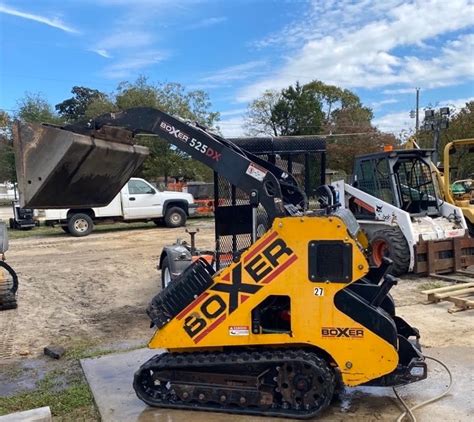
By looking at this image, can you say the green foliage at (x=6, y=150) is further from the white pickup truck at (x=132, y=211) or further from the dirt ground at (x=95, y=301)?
the dirt ground at (x=95, y=301)

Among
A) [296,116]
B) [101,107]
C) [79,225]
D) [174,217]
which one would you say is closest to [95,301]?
[79,225]

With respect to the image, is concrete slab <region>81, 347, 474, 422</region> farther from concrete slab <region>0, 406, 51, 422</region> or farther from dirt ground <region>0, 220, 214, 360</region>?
dirt ground <region>0, 220, 214, 360</region>

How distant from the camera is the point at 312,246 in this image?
3949 millimetres

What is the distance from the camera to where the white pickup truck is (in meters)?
17.9

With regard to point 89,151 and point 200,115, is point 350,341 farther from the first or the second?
point 200,115

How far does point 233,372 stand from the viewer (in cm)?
409

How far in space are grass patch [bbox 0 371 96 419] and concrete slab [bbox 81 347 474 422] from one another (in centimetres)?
9

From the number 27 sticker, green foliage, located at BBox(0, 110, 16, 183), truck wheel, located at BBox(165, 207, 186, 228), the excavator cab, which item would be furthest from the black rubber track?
green foliage, located at BBox(0, 110, 16, 183)

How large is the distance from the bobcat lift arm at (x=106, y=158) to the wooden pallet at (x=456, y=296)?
3.62m

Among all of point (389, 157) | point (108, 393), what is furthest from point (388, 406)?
point (389, 157)

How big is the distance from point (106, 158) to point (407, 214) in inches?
245

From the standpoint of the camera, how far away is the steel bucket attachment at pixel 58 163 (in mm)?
4340

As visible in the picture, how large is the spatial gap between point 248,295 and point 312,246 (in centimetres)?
63

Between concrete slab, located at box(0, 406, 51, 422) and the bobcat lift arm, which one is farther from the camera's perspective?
the bobcat lift arm
